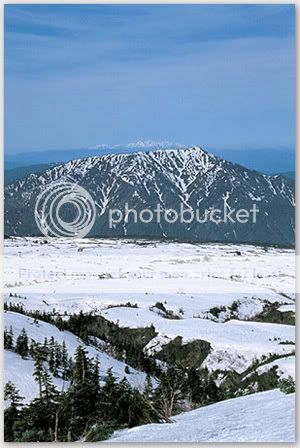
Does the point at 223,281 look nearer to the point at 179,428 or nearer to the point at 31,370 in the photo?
the point at 179,428

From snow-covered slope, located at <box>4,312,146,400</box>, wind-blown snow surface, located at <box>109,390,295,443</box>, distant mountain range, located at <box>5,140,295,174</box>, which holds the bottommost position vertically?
wind-blown snow surface, located at <box>109,390,295,443</box>

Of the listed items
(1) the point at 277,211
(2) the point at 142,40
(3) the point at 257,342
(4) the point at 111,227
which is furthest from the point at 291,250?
(2) the point at 142,40

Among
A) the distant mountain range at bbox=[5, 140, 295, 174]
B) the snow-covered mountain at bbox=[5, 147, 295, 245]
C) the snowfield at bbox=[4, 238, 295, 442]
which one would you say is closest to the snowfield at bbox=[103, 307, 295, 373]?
the snowfield at bbox=[4, 238, 295, 442]

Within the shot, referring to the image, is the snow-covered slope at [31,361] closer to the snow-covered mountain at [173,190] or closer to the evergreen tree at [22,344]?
the evergreen tree at [22,344]

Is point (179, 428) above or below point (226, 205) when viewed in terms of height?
below

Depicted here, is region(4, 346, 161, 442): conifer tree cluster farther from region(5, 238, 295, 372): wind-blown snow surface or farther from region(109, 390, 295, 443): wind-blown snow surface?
region(5, 238, 295, 372): wind-blown snow surface
